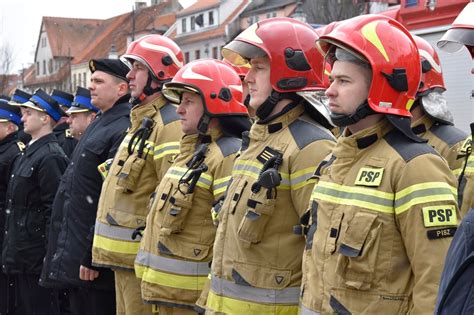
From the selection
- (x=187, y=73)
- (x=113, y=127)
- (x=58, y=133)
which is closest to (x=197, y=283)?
(x=187, y=73)

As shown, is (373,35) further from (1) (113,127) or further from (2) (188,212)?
(1) (113,127)

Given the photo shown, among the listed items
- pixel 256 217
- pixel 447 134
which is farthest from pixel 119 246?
→ pixel 447 134

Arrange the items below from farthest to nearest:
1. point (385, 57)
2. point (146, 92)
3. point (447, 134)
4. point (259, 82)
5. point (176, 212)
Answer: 1. point (146, 92)
2. point (447, 134)
3. point (176, 212)
4. point (259, 82)
5. point (385, 57)

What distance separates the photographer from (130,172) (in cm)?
716

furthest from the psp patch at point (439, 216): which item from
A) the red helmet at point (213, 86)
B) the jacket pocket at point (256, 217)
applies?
the red helmet at point (213, 86)

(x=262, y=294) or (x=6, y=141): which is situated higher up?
(x=262, y=294)

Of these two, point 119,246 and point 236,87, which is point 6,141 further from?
point 236,87

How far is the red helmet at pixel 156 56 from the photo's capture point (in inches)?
304

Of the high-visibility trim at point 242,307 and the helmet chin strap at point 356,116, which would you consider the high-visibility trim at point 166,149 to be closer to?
the high-visibility trim at point 242,307

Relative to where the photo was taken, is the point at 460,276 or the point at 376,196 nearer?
the point at 460,276

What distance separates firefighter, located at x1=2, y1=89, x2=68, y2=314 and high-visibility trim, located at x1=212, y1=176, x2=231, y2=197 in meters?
3.52

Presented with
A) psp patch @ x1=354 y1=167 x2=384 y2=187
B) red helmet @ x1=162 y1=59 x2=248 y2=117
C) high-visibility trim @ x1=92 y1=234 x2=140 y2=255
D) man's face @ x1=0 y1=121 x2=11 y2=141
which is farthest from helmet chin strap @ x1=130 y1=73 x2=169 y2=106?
man's face @ x1=0 y1=121 x2=11 y2=141

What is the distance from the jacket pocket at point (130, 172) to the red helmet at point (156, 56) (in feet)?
2.86

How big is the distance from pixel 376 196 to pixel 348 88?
1.95ft
